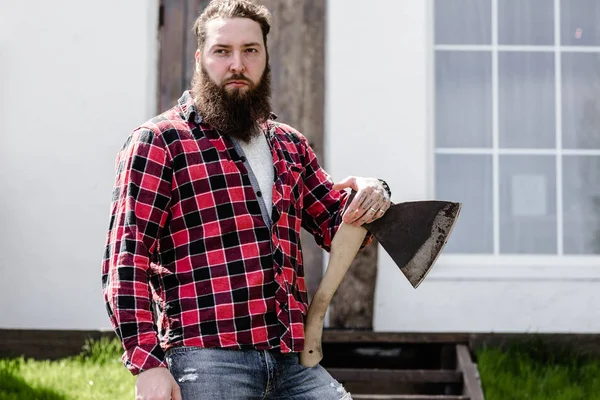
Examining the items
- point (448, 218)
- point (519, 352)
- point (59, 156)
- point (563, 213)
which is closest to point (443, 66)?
point (563, 213)

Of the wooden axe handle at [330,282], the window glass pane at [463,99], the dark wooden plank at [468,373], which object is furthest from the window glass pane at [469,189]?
the wooden axe handle at [330,282]

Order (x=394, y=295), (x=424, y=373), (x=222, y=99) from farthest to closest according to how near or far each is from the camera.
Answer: (x=394, y=295) < (x=424, y=373) < (x=222, y=99)

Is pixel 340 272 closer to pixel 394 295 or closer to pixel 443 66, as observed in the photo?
pixel 394 295

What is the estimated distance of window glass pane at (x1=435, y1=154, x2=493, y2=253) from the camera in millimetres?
5145

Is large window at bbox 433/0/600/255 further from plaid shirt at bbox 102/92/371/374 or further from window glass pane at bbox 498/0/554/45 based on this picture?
plaid shirt at bbox 102/92/371/374

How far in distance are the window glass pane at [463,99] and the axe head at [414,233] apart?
262cm

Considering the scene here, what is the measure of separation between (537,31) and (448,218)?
3027 mm

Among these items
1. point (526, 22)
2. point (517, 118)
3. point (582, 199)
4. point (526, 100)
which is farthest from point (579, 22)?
point (582, 199)

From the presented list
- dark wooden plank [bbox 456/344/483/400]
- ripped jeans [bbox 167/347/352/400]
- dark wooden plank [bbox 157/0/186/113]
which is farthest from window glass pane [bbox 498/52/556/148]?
ripped jeans [bbox 167/347/352/400]

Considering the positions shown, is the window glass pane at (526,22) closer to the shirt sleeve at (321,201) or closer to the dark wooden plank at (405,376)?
the dark wooden plank at (405,376)

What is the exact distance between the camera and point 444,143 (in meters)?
5.16

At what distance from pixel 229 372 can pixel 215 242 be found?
1.18 ft

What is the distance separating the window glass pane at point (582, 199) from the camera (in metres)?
5.13

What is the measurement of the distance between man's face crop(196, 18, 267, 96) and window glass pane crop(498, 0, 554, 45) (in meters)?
3.08
